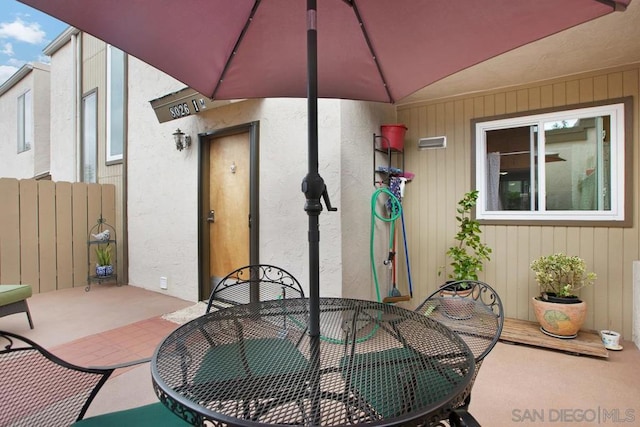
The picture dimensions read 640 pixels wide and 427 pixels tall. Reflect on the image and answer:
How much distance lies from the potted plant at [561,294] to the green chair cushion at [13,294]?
16.6 feet

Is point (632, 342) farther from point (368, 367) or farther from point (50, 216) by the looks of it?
point (50, 216)

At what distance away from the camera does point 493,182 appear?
11.7ft

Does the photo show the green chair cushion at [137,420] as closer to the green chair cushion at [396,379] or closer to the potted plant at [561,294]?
Answer: the green chair cushion at [396,379]

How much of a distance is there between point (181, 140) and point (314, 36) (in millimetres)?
3510

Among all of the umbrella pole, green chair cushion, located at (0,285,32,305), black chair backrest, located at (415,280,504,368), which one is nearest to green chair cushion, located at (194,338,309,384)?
the umbrella pole

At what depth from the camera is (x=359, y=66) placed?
1.78 metres

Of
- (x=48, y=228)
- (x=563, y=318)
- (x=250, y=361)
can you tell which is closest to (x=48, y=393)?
(x=250, y=361)

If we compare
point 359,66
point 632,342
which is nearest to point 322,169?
point 359,66

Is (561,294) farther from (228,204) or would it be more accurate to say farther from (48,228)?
(48,228)

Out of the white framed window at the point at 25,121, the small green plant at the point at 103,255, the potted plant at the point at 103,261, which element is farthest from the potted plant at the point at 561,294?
the white framed window at the point at 25,121

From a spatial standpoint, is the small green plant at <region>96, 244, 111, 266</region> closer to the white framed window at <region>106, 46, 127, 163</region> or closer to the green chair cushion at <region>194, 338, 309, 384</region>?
the white framed window at <region>106, 46, 127, 163</region>

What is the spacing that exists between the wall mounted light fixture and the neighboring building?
612 centimetres

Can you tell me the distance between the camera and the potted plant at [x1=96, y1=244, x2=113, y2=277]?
15.8 ft

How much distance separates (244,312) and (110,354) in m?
1.92
